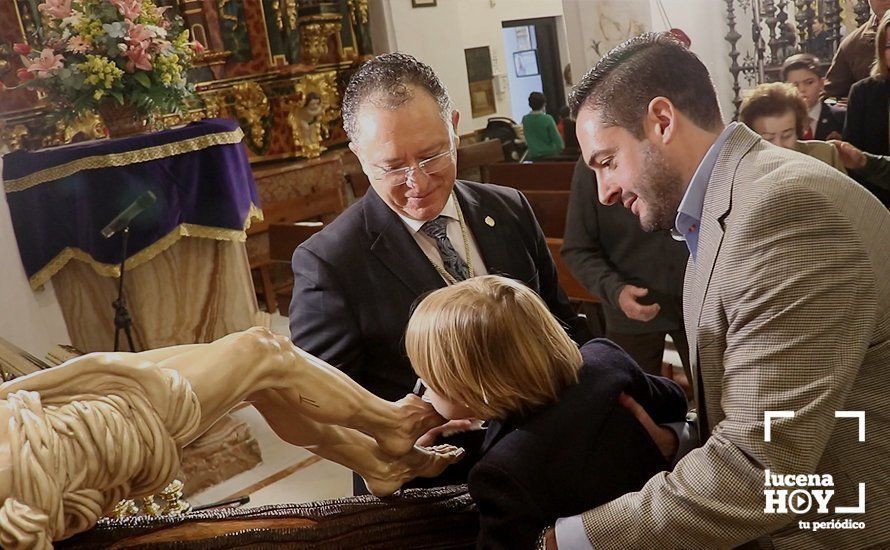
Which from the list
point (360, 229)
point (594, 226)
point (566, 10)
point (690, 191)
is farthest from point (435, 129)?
point (566, 10)

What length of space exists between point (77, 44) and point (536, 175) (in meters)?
3.15

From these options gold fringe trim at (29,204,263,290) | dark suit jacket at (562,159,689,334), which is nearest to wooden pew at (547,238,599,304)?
dark suit jacket at (562,159,689,334)

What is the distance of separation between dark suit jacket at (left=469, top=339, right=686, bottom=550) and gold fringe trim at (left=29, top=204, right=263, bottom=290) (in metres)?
3.29

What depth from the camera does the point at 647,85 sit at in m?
1.74

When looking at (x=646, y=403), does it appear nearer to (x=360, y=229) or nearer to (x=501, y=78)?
(x=360, y=229)

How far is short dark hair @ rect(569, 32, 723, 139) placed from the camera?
173 cm

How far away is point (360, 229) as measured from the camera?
2123 mm

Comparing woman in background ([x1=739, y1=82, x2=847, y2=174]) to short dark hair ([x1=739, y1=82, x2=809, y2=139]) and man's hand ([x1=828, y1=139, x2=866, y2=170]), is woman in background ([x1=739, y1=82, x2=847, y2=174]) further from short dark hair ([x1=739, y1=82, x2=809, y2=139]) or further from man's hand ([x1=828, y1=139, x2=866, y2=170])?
man's hand ([x1=828, y1=139, x2=866, y2=170])

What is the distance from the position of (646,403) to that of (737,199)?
42cm

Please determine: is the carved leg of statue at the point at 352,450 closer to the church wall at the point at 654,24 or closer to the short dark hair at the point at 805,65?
the short dark hair at the point at 805,65

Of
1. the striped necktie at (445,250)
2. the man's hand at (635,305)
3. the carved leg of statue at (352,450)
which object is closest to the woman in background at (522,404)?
the carved leg of statue at (352,450)

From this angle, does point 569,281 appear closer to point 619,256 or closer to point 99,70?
point 619,256

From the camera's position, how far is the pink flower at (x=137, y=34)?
439 cm

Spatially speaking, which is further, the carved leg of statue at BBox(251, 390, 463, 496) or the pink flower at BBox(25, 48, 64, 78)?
the pink flower at BBox(25, 48, 64, 78)
